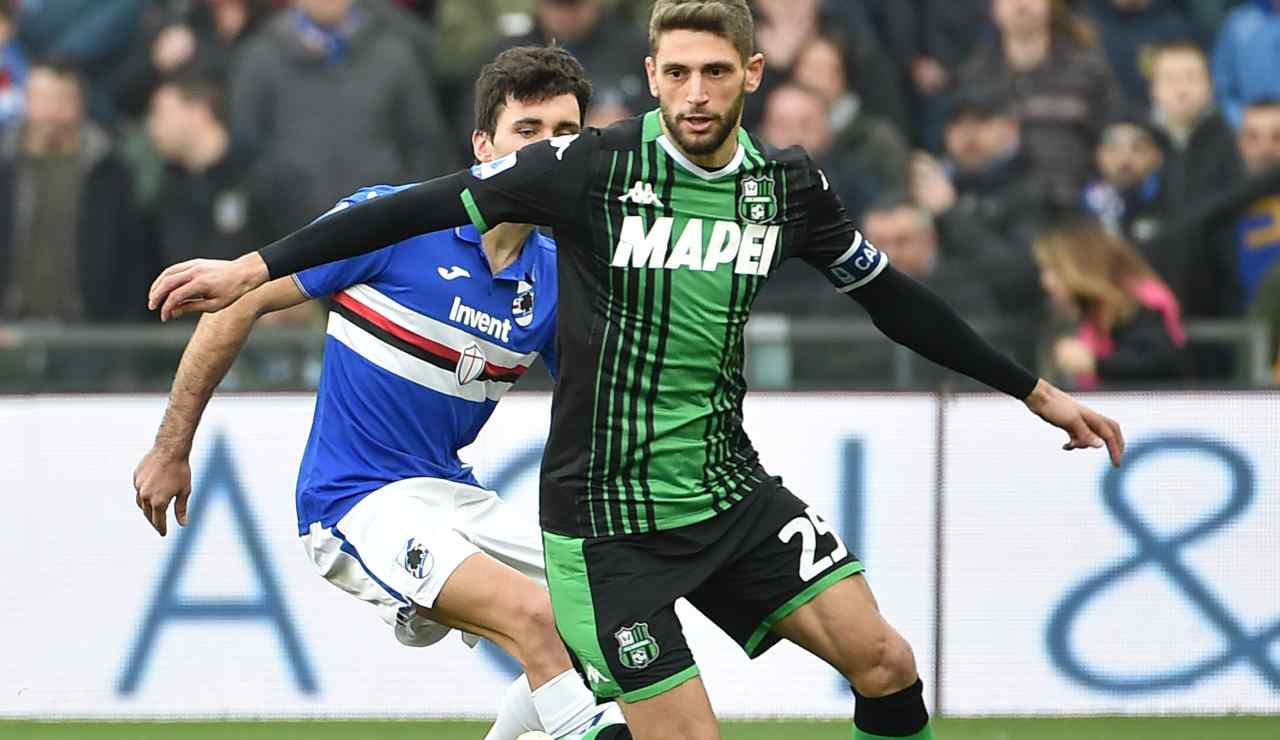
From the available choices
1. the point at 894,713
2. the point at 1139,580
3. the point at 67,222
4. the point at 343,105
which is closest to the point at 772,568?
the point at 894,713

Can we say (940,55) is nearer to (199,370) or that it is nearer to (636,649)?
(199,370)

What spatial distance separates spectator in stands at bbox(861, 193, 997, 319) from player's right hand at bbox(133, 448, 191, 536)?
488 cm

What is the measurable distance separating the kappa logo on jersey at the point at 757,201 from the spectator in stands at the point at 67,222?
245 inches

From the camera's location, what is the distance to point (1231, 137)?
10680 millimetres

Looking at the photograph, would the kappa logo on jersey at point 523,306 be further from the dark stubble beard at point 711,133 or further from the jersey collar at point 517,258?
the dark stubble beard at point 711,133

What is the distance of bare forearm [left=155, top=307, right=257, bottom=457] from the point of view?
563 centimetres

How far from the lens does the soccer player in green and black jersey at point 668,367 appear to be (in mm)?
4992

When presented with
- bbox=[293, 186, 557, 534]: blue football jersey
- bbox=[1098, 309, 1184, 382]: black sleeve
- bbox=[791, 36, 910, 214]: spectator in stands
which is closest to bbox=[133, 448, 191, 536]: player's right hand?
bbox=[293, 186, 557, 534]: blue football jersey

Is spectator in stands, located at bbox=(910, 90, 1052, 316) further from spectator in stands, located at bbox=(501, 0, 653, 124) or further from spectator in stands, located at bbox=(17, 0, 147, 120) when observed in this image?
spectator in stands, located at bbox=(17, 0, 147, 120)

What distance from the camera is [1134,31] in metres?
11.3

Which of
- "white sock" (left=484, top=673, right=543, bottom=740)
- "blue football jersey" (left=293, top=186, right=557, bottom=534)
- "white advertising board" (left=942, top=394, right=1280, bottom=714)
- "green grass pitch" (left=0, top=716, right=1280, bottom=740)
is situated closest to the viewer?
"blue football jersey" (left=293, top=186, right=557, bottom=534)

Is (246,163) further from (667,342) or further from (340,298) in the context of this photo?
(667,342)

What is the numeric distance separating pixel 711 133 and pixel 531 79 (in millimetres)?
867

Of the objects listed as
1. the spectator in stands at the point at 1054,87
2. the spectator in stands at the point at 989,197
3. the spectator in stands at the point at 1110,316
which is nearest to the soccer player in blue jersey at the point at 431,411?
the spectator in stands at the point at 1110,316
